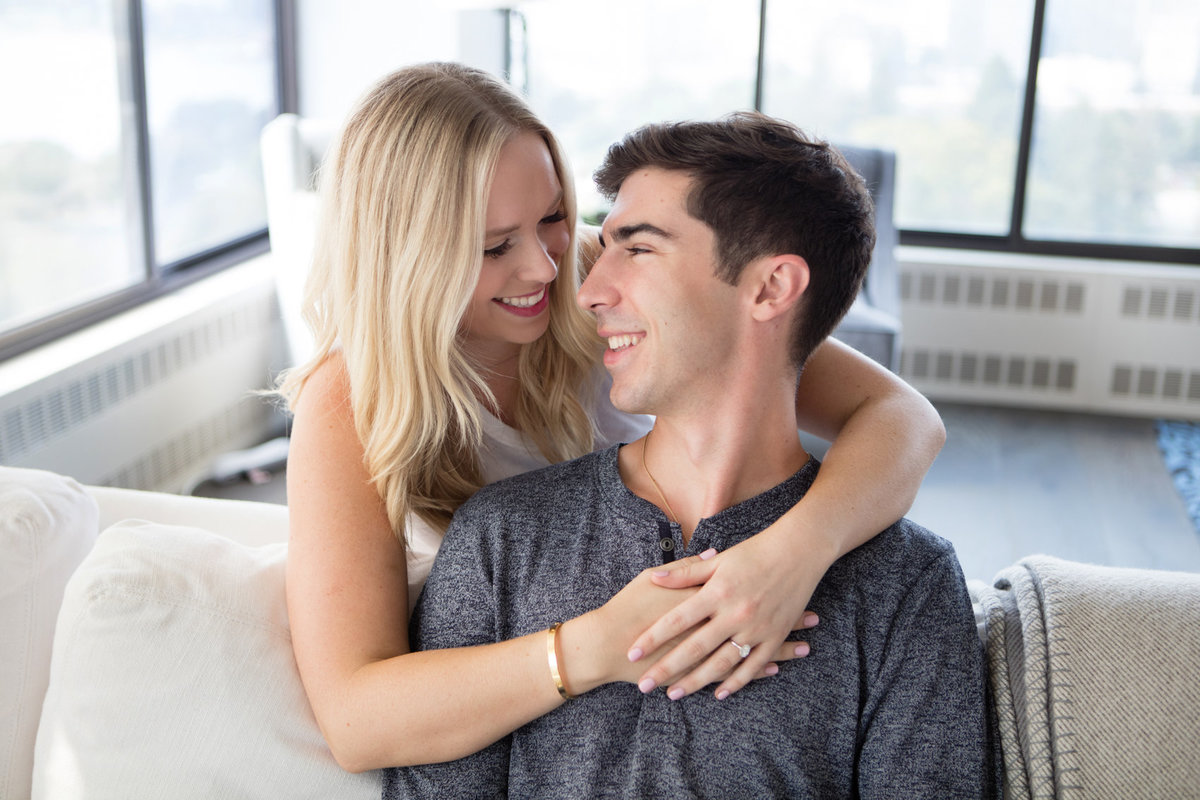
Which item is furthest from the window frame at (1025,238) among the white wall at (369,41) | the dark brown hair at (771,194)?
the dark brown hair at (771,194)

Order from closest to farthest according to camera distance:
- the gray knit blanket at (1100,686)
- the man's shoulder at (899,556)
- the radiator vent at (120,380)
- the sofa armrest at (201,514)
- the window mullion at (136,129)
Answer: the gray knit blanket at (1100,686)
the man's shoulder at (899,556)
the sofa armrest at (201,514)
the radiator vent at (120,380)
the window mullion at (136,129)

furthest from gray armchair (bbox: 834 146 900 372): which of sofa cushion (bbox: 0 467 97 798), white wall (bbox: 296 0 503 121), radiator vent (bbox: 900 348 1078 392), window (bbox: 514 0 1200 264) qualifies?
sofa cushion (bbox: 0 467 97 798)

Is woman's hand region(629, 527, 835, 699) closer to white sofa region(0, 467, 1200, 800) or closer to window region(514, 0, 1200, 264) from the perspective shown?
white sofa region(0, 467, 1200, 800)

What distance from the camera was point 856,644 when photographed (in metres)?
1.26

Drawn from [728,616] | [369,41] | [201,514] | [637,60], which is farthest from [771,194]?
[637,60]

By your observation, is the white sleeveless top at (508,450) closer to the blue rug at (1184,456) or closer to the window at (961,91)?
the blue rug at (1184,456)

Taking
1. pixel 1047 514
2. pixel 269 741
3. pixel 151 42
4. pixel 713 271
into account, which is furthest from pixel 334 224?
pixel 1047 514

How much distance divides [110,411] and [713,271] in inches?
96.7

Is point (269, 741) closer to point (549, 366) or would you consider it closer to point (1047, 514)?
point (549, 366)

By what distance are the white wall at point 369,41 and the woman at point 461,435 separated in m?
3.06

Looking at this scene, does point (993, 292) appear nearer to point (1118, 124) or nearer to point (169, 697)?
point (1118, 124)

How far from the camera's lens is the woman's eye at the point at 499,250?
1.55 meters

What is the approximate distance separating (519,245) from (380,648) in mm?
596

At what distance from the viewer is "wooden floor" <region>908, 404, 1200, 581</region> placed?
3.41m
